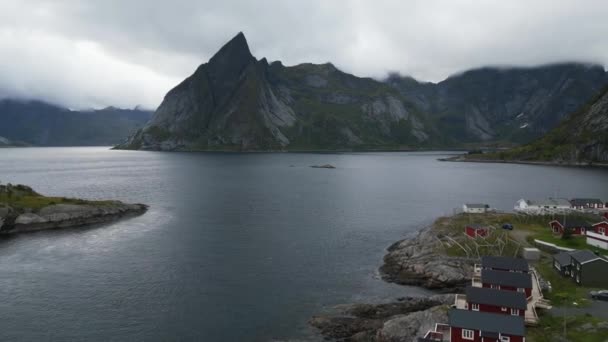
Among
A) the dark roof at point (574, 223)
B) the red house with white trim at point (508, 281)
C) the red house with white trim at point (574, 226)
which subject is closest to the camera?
the red house with white trim at point (508, 281)

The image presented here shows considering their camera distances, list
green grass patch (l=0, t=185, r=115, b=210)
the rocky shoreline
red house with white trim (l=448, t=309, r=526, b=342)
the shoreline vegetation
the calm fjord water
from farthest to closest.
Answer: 1. green grass patch (l=0, t=185, r=115, b=210)
2. the calm fjord water
3. the rocky shoreline
4. the shoreline vegetation
5. red house with white trim (l=448, t=309, r=526, b=342)

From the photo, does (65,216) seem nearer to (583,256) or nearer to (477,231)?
(477,231)

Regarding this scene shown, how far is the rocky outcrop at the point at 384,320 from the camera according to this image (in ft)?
143

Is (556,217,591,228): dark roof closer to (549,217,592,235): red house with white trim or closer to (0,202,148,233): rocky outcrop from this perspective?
(549,217,592,235): red house with white trim

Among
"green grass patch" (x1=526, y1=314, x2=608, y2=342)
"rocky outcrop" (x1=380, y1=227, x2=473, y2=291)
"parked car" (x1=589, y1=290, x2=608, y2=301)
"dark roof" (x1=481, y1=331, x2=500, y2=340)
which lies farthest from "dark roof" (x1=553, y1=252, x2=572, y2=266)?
"dark roof" (x1=481, y1=331, x2=500, y2=340)

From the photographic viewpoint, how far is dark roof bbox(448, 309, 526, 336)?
3841 cm

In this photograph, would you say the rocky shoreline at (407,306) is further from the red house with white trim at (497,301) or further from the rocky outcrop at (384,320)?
the red house with white trim at (497,301)

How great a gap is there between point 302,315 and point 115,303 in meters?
22.1

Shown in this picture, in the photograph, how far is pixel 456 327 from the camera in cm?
3978

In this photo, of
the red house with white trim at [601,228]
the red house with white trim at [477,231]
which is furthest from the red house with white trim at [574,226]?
the red house with white trim at [477,231]

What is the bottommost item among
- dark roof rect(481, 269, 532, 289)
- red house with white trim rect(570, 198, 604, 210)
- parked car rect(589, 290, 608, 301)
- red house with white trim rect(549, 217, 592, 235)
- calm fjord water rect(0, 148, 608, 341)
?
calm fjord water rect(0, 148, 608, 341)

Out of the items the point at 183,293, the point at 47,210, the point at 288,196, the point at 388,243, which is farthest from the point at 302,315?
the point at 288,196

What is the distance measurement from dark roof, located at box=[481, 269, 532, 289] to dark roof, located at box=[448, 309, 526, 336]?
10.3 metres

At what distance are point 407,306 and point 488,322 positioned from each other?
12296 mm
